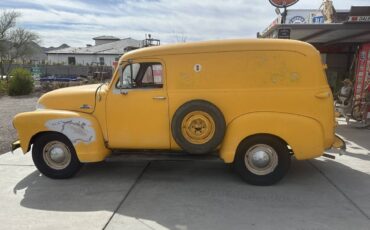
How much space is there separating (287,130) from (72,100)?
3347 millimetres

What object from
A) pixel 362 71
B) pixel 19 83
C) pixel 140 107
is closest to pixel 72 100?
pixel 140 107

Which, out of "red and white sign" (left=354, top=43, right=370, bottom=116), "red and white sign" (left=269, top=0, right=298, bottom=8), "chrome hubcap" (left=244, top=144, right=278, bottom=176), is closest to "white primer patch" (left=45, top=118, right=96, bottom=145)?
"chrome hubcap" (left=244, top=144, right=278, bottom=176)

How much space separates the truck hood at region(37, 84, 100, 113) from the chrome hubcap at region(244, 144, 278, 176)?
8.39ft

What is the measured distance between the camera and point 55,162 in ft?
19.2

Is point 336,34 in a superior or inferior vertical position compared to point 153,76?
superior

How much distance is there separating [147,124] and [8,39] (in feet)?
168

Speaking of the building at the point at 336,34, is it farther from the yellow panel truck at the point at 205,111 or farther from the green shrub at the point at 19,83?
the green shrub at the point at 19,83

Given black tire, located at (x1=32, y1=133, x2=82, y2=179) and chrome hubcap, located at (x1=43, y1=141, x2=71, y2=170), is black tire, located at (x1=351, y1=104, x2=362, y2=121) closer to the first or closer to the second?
black tire, located at (x1=32, y1=133, x2=82, y2=179)

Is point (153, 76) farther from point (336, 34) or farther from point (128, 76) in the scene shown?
point (336, 34)

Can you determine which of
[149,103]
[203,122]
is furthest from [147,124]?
[203,122]

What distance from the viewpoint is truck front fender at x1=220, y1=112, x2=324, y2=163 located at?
17.1 feet

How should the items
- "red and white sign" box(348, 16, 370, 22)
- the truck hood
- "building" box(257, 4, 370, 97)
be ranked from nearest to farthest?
the truck hood, "red and white sign" box(348, 16, 370, 22), "building" box(257, 4, 370, 97)

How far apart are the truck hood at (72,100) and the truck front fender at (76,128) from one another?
0.43 feet

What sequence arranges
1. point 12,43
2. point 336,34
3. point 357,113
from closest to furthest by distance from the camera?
1. point 357,113
2. point 336,34
3. point 12,43
